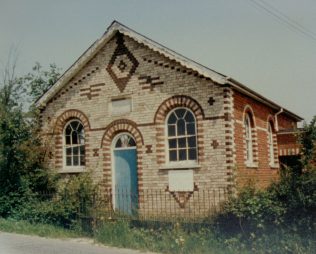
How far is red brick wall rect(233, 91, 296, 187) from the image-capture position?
1387 centimetres

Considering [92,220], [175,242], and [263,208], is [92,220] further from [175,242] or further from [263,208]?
[263,208]

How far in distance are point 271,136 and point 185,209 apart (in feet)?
22.2

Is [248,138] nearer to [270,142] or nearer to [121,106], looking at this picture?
[270,142]

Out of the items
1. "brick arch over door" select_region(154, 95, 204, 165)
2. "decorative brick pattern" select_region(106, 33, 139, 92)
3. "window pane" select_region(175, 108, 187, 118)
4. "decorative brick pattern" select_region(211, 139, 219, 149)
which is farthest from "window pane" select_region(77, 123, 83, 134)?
"decorative brick pattern" select_region(211, 139, 219, 149)

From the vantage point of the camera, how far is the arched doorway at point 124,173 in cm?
1513

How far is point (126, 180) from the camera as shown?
50.3 feet

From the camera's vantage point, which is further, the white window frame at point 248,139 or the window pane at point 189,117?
the white window frame at point 248,139

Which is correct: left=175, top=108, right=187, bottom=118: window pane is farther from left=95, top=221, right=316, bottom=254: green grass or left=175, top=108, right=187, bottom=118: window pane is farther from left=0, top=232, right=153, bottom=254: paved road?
left=0, top=232, right=153, bottom=254: paved road

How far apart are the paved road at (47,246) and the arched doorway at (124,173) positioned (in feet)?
9.44

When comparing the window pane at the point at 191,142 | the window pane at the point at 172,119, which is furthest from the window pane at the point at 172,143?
the window pane at the point at 172,119

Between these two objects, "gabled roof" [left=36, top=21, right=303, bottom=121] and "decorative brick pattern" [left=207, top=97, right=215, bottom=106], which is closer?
"gabled roof" [left=36, top=21, right=303, bottom=121]

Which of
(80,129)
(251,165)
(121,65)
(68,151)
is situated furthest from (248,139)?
(68,151)

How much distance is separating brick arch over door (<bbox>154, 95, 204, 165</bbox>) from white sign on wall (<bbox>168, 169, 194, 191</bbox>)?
0.55 meters

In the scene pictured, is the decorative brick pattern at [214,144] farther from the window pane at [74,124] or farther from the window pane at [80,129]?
the window pane at [74,124]
